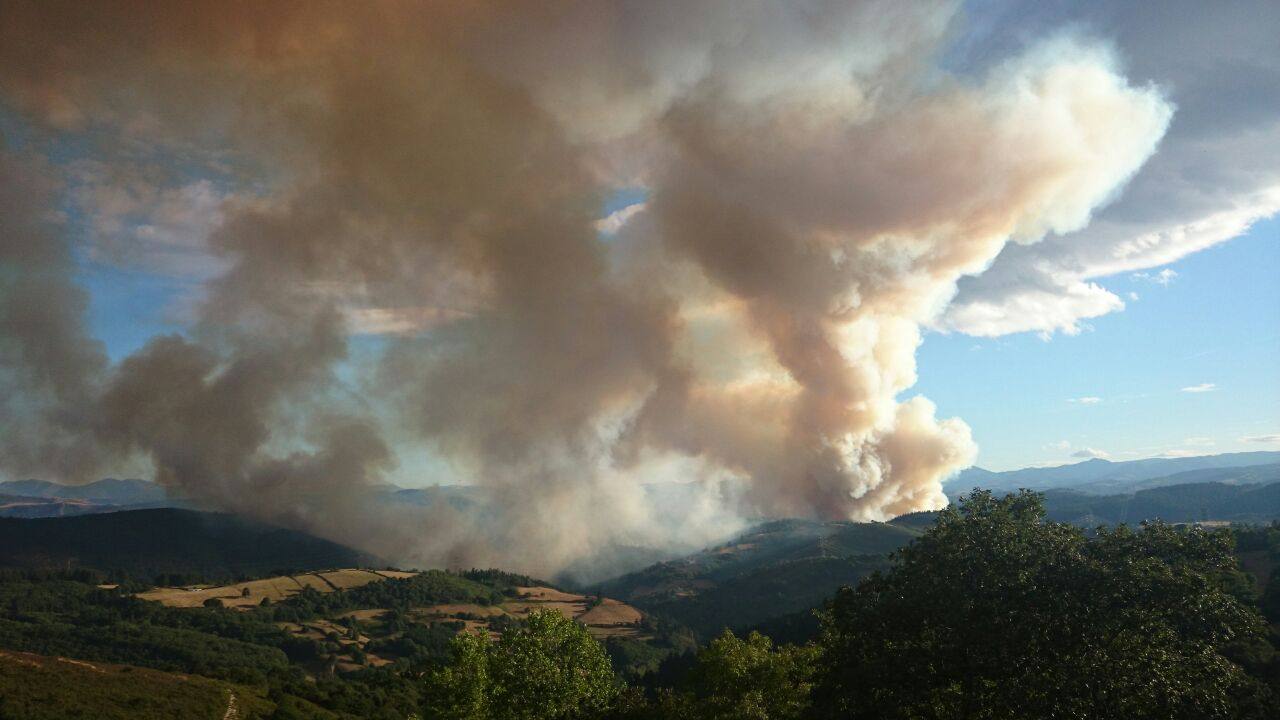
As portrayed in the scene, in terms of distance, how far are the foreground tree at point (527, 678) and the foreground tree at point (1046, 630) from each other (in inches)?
765

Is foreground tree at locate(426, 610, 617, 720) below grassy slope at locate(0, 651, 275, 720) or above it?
above

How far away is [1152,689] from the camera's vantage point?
24.6 meters

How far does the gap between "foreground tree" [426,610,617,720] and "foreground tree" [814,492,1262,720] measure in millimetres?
19432

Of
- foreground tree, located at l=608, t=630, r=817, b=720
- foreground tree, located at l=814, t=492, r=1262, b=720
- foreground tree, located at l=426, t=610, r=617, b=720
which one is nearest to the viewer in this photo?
foreground tree, located at l=814, t=492, r=1262, b=720

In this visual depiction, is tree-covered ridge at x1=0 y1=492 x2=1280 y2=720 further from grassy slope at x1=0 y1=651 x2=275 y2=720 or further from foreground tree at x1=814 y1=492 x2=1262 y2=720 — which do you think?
grassy slope at x1=0 y1=651 x2=275 y2=720

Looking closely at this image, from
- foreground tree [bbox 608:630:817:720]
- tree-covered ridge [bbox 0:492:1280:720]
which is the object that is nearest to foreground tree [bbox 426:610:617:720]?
tree-covered ridge [bbox 0:492:1280:720]

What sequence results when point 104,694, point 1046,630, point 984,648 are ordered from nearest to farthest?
1. point 1046,630
2. point 984,648
3. point 104,694

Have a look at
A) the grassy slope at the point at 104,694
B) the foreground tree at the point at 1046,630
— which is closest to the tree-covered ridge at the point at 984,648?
the foreground tree at the point at 1046,630

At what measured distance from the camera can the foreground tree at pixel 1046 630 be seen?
25.3 metres

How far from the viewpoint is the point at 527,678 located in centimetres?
4388

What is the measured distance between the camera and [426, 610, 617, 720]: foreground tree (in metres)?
41.9

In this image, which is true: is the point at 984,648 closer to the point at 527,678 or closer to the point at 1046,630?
the point at 1046,630

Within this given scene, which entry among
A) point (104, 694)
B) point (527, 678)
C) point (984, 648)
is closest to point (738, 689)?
point (527, 678)

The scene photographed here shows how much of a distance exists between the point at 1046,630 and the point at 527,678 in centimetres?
3304
